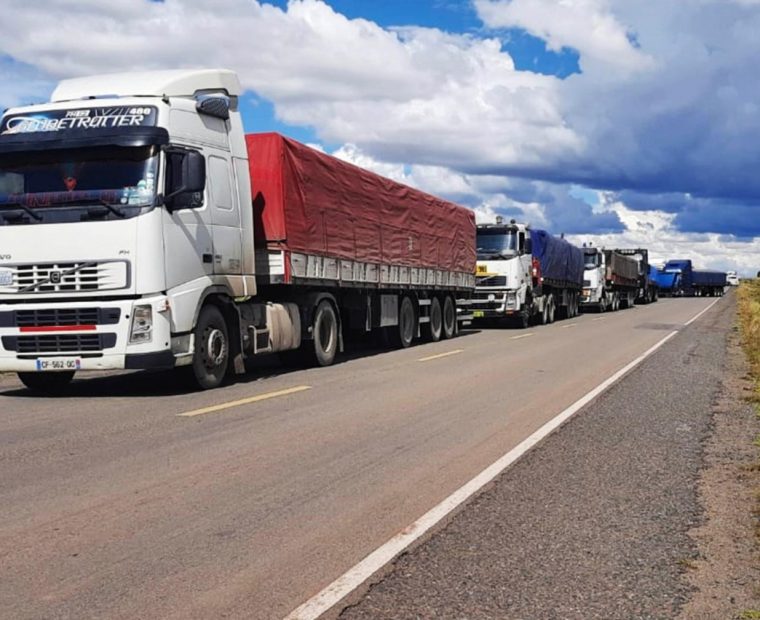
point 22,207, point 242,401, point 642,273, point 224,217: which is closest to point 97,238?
point 22,207

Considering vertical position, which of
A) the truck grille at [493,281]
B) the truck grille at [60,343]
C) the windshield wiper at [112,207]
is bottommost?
the truck grille at [60,343]

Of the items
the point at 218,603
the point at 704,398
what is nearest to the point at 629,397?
the point at 704,398

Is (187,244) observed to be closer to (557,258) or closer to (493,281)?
(493,281)

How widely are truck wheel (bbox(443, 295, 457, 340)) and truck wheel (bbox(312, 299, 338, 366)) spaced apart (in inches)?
280

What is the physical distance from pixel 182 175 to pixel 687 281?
82462mm

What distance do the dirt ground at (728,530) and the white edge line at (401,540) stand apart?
1.44 meters

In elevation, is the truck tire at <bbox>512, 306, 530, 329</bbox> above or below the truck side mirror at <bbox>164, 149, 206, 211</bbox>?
below

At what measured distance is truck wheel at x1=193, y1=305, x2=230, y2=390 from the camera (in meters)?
10.7

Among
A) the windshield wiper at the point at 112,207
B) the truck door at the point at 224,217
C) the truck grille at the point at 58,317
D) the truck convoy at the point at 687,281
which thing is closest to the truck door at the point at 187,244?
the truck door at the point at 224,217

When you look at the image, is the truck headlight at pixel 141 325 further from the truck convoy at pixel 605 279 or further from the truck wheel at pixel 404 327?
the truck convoy at pixel 605 279

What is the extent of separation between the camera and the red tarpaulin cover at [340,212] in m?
12.9

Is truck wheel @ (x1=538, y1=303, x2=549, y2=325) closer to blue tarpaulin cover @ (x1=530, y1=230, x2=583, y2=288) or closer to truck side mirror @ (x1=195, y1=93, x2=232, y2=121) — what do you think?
blue tarpaulin cover @ (x1=530, y1=230, x2=583, y2=288)

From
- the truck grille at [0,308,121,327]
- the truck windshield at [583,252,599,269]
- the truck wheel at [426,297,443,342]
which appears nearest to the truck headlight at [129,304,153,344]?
the truck grille at [0,308,121,327]

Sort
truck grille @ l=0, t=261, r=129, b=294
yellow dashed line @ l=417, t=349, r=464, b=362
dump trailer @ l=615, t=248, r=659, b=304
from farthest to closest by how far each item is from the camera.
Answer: dump trailer @ l=615, t=248, r=659, b=304 < yellow dashed line @ l=417, t=349, r=464, b=362 < truck grille @ l=0, t=261, r=129, b=294
